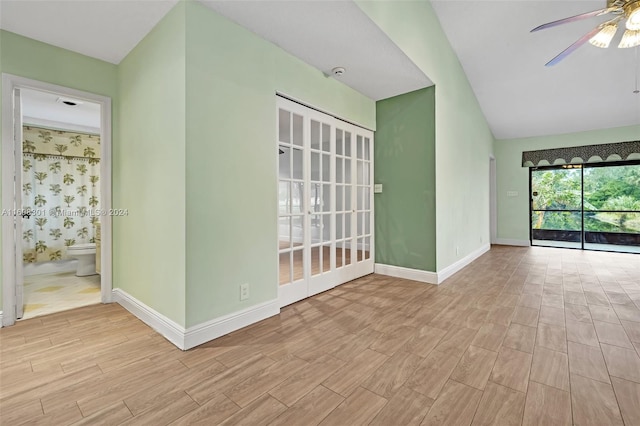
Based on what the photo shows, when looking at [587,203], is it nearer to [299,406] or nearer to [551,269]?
[551,269]

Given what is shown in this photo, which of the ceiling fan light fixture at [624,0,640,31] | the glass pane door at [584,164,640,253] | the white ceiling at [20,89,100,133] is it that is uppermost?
the ceiling fan light fixture at [624,0,640,31]

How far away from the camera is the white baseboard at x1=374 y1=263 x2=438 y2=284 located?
3.62 metres

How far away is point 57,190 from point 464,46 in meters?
6.39

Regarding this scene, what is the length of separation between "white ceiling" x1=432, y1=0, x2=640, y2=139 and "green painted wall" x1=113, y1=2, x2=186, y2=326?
323 cm

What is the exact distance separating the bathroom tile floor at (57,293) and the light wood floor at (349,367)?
271mm

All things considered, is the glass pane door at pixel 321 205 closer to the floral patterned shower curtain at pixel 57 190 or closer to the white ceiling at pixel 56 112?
the white ceiling at pixel 56 112

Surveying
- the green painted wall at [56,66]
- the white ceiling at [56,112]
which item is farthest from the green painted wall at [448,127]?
the white ceiling at [56,112]

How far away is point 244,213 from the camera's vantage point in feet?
7.70

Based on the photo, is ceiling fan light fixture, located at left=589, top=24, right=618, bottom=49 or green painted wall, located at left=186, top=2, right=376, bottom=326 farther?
ceiling fan light fixture, located at left=589, top=24, right=618, bottom=49

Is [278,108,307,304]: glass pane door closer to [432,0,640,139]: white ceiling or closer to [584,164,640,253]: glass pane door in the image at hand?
[432,0,640,139]: white ceiling

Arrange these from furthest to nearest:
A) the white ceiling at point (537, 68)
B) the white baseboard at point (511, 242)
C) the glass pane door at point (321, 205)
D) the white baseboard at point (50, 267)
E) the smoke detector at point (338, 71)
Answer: the white baseboard at point (511, 242) → the white baseboard at point (50, 267) → the white ceiling at point (537, 68) → the glass pane door at point (321, 205) → the smoke detector at point (338, 71)

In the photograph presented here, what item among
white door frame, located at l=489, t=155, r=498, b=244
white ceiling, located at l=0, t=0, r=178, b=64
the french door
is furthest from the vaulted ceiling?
white door frame, located at l=489, t=155, r=498, b=244

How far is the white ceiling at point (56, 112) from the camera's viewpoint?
3.48 metres

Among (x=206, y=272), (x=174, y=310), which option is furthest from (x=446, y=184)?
(x=174, y=310)
